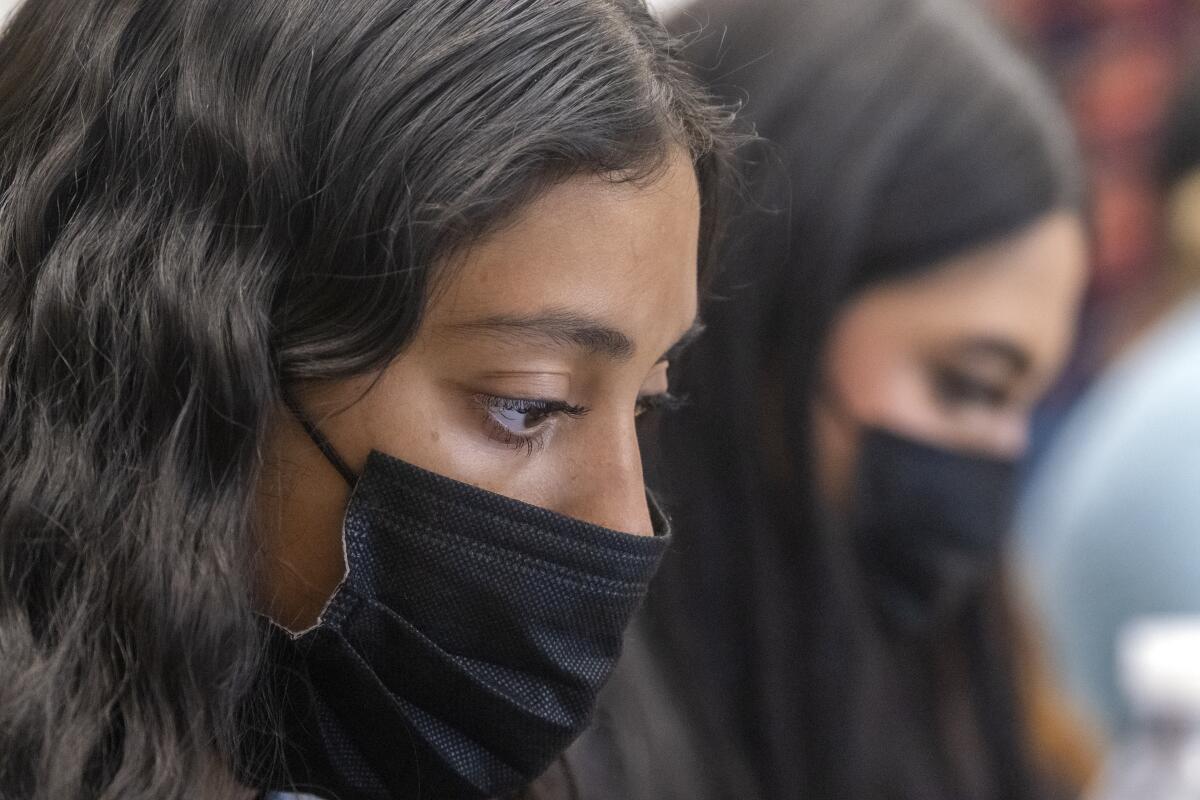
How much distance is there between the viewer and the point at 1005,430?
5.70 feet

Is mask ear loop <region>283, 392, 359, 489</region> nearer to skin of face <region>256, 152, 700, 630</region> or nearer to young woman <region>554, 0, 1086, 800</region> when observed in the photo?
skin of face <region>256, 152, 700, 630</region>

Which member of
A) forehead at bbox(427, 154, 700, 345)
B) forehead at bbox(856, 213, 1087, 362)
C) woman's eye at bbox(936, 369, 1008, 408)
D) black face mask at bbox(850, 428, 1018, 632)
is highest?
forehead at bbox(427, 154, 700, 345)

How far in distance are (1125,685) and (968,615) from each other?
27 centimetres

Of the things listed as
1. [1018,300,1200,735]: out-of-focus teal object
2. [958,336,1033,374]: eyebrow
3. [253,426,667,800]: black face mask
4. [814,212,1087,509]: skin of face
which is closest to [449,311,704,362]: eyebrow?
[253,426,667,800]: black face mask

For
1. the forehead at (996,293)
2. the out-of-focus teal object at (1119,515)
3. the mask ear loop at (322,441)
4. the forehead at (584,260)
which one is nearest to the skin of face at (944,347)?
the forehead at (996,293)

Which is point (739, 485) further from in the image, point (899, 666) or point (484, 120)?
point (484, 120)

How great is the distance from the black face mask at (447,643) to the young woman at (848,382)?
0.60m

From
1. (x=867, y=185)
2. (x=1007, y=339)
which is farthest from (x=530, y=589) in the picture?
(x=1007, y=339)

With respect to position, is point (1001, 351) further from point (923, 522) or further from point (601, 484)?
point (601, 484)

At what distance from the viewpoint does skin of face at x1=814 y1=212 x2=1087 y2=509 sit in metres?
1.65

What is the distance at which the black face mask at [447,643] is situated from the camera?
0.91 m

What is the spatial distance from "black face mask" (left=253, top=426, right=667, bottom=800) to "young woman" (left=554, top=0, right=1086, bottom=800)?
1.97 ft

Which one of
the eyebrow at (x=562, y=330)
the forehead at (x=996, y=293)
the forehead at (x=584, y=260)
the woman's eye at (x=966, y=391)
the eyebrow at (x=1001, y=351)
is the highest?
the forehead at (x=584, y=260)

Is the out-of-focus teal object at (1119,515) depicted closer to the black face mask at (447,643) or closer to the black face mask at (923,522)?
the black face mask at (923,522)
